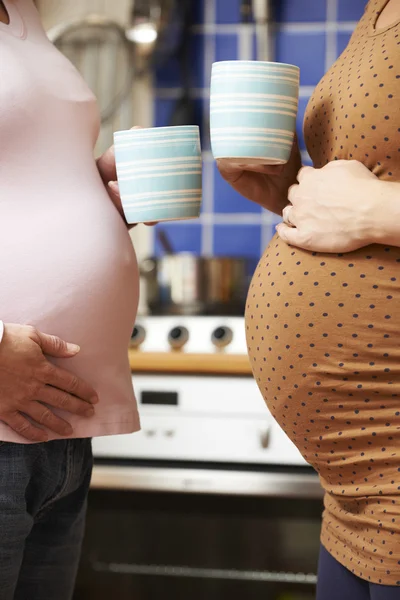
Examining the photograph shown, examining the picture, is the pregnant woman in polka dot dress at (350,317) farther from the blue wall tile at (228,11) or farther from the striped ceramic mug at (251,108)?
the blue wall tile at (228,11)

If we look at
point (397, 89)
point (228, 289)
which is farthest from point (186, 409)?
point (397, 89)

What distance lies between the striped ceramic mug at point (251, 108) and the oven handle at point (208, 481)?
0.87m

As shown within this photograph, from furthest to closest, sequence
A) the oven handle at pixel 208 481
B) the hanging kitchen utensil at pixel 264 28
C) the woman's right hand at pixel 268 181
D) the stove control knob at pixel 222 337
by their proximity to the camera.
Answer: the hanging kitchen utensil at pixel 264 28, the stove control knob at pixel 222 337, the oven handle at pixel 208 481, the woman's right hand at pixel 268 181

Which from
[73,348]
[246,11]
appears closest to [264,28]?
[246,11]

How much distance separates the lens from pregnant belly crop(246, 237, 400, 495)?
0.72m

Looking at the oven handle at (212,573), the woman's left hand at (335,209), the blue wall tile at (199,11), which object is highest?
the woman's left hand at (335,209)

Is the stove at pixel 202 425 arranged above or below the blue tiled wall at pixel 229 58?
below

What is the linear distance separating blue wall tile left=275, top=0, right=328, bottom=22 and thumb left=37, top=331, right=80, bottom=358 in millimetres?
1483

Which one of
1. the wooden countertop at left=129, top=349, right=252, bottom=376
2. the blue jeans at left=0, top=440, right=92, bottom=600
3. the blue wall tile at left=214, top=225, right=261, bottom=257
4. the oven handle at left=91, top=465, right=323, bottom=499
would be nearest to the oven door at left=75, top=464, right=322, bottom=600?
the oven handle at left=91, top=465, right=323, bottom=499

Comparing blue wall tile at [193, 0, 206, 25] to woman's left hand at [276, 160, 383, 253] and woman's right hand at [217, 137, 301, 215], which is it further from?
woman's left hand at [276, 160, 383, 253]

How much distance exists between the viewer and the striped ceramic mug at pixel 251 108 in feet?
2.48

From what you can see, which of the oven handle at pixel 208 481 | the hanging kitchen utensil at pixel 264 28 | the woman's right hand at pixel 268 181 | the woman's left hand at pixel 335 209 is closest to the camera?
the woman's left hand at pixel 335 209

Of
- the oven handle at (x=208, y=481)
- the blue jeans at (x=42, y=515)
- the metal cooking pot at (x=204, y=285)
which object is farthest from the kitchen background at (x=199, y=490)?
the blue jeans at (x=42, y=515)

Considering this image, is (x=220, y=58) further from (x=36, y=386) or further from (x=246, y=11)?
(x=36, y=386)
